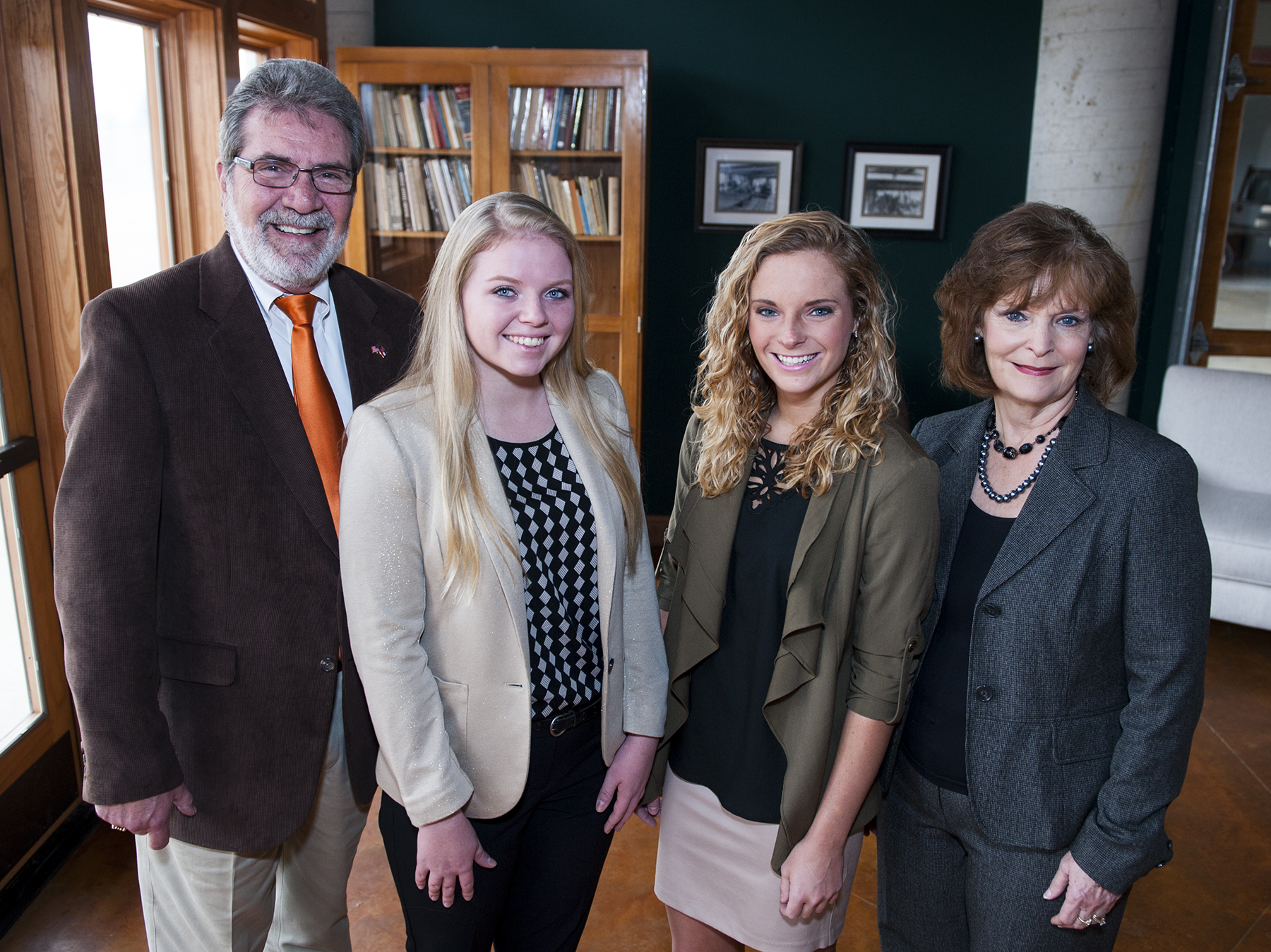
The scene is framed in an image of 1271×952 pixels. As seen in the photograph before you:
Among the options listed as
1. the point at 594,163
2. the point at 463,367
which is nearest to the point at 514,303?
the point at 463,367

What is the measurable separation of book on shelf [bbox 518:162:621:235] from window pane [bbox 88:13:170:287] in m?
1.61

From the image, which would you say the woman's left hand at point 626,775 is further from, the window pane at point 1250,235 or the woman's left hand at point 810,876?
the window pane at point 1250,235

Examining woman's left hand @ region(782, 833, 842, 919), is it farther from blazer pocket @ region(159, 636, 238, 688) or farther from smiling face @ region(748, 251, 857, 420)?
blazer pocket @ region(159, 636, 238, 688)

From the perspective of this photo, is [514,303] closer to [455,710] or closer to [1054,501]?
[455,710]

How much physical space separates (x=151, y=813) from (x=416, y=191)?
3.44 m

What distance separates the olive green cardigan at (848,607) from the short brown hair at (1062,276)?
0.28 metres

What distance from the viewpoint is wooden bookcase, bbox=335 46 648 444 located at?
4.09m

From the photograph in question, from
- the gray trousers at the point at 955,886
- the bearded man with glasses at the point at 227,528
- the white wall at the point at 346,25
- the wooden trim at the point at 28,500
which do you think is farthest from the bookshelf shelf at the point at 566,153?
the gray trousers at the point at 955,886

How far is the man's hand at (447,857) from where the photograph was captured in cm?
135

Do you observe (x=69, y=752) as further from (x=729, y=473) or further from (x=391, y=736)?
(x=729, y=473)

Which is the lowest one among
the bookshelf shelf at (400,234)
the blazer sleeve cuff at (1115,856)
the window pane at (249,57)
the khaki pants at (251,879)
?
the khaki pants at (251,879)

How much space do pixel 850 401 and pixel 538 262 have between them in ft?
1.69

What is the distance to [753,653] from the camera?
1.44m

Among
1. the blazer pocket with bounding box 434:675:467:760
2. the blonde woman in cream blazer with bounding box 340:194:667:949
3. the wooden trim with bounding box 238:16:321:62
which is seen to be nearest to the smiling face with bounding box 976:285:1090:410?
the blonde woman in cream blazer with bounding box 340:194:667:949
